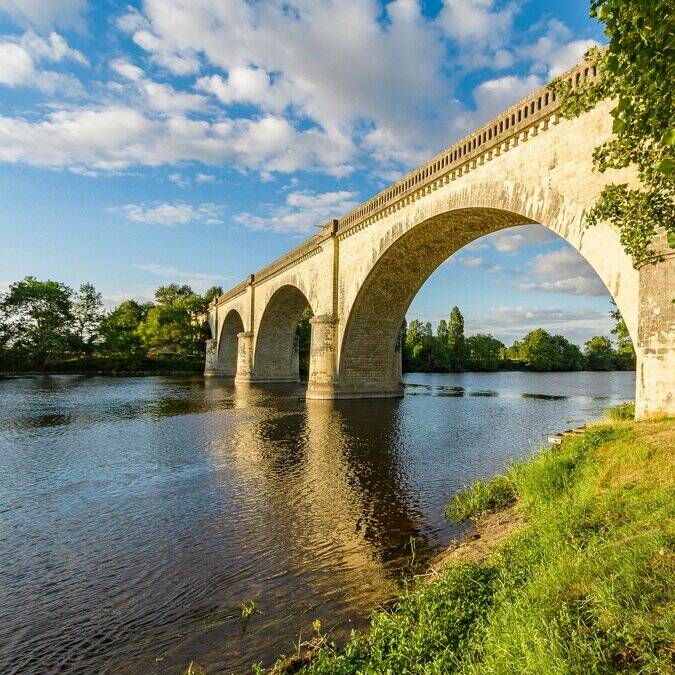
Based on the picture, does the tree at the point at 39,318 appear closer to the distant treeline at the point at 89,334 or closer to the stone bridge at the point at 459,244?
the distant treeline at the point at 89,334

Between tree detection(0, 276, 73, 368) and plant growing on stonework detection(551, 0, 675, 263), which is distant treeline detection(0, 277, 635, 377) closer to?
tree detection(0, 276, 73, 368)

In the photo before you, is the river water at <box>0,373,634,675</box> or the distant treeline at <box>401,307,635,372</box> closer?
the river water at <box>0,373,634,675</box>

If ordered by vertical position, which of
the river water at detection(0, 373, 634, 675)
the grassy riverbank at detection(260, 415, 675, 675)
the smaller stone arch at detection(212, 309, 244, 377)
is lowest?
the river water at detection(0, 373, 634, 675)

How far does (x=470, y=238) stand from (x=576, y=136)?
9.98 m

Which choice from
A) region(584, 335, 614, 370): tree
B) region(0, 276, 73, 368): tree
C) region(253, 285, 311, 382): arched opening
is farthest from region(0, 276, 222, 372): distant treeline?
region(584, 335, 614, 370): tree

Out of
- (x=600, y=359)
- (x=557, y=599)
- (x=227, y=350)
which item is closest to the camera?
(x=557, y=599)

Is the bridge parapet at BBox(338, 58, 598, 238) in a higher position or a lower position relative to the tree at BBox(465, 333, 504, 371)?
higher

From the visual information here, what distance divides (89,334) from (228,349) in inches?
996

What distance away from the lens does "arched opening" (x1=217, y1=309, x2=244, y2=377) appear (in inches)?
2457

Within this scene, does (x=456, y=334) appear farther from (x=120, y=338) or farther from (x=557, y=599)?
(x=557, y=599)

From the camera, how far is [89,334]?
2844 inches

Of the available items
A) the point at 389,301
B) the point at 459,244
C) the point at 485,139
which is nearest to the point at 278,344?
the point at 389,301

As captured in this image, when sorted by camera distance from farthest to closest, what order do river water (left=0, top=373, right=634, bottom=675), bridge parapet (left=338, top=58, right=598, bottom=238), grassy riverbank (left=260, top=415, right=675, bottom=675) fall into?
bridge parapet (left=338, top=58, right=598, bottom=238) → river water (left=0, top=373, right=634, bottom=675) → grassy riverbank (left=260, top=415, right=675, bottom=675)

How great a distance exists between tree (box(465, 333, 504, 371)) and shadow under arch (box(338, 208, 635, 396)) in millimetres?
55850
